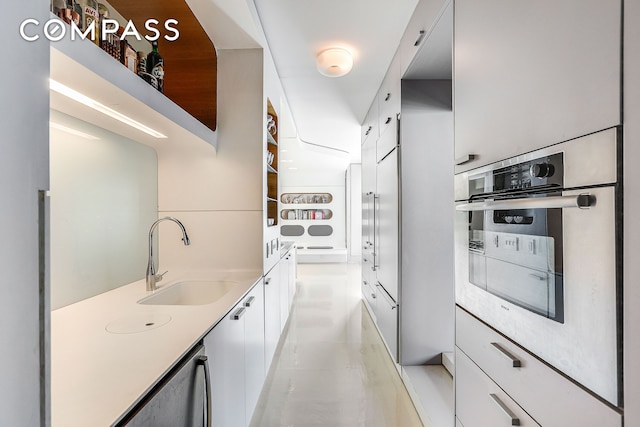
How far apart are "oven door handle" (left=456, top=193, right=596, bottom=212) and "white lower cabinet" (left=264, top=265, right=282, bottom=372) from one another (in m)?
1.61

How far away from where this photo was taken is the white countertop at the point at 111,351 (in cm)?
71

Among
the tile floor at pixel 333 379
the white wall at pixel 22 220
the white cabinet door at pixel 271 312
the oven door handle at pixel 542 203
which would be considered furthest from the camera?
the white cabinet door at pixel 271 312

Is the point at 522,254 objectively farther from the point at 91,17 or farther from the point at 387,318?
the point at 387,318

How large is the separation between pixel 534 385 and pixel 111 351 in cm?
122

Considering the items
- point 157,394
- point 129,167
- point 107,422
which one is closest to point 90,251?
point 129,167

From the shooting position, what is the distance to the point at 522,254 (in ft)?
3.16

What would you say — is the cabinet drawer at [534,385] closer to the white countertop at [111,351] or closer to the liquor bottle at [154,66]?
the white countertop at [111,351]

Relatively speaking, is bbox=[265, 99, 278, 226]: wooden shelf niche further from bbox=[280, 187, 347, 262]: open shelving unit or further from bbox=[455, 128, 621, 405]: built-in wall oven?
bbox=[280, 187, 347, 262]: open shelving unit

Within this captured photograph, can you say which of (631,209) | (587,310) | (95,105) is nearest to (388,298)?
(587,310)

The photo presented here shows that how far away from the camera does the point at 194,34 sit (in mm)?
2078

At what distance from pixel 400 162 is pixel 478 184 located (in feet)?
3.94

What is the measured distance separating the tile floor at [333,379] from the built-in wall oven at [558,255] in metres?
1.24

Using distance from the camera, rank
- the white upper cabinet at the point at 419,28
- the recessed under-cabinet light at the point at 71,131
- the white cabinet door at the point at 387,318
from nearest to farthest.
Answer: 1. the recessed under-cabinet light at the point at 71,131
2. the white upper cabinet at the point at 419,28
3. the white cabinet door at the point at 387,318

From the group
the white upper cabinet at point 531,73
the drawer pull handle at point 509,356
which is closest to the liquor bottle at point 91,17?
the white upper cabinet at point 531,73
